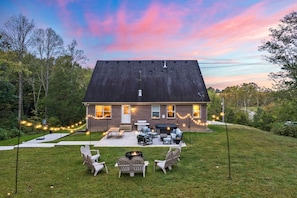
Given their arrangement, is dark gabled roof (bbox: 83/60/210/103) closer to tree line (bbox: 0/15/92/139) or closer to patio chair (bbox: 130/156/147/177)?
tree line (bbox: 0/15/92/139)

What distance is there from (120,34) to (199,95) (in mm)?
10135

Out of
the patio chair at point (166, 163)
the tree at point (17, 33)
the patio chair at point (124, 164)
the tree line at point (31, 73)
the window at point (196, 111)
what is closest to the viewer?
the patio chair at point (124, 164)

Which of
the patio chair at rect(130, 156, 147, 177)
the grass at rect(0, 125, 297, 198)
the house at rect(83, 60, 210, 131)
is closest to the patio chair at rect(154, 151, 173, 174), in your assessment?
the grass at rect(0, 125, 297, 198)

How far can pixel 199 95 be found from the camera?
18031 mm

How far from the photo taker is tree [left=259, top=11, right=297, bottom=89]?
1612 cm

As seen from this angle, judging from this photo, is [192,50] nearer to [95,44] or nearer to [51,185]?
[95,44]

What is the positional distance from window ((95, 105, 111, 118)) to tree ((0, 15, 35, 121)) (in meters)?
8.68

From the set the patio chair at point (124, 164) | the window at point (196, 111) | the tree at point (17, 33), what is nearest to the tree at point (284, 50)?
the window at point (196, 111)

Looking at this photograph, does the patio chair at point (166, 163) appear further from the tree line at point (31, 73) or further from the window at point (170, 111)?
the tree line at point (31, 73)

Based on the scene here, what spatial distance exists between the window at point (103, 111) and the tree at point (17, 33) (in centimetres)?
868

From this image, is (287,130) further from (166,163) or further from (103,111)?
(103,111)

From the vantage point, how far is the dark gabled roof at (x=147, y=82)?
18.1 meters

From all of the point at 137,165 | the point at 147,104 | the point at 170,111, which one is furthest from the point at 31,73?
the point at 137,165

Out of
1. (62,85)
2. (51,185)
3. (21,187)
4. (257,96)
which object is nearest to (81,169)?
(51,185)
